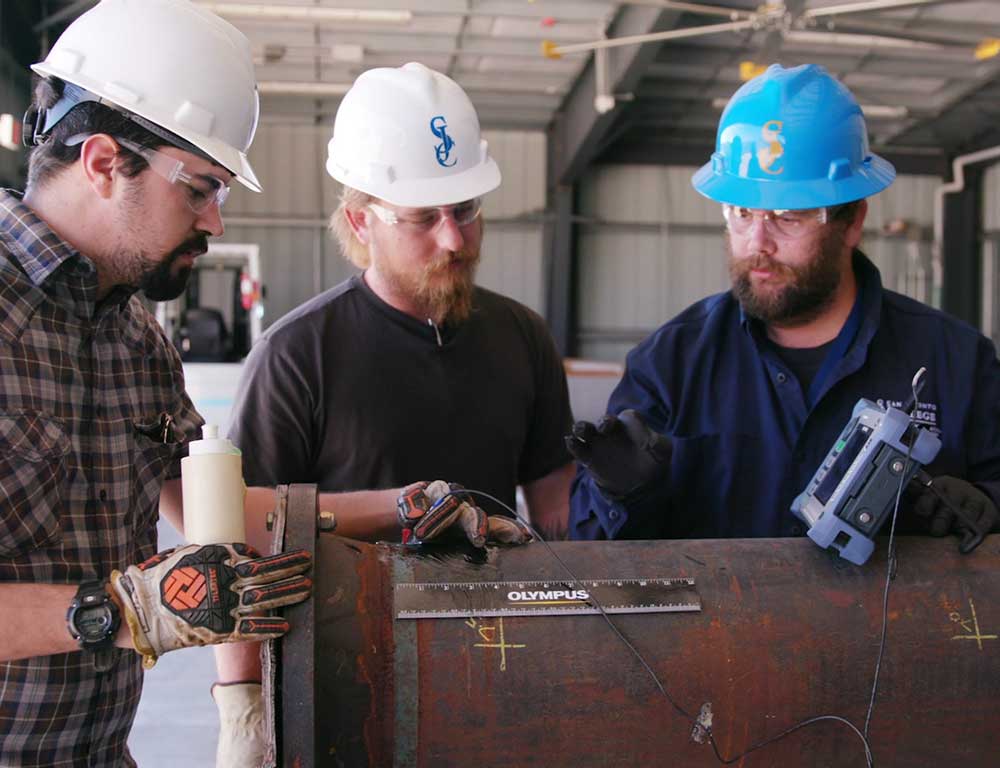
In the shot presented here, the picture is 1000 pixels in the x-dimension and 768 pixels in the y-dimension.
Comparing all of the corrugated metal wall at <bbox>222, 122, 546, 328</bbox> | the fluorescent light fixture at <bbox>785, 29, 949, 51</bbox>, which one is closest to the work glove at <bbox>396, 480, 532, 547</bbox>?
the fluorescent light fixture at <bbox>785, 29, 949, 51</bbox>

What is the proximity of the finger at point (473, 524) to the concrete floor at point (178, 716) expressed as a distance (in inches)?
105

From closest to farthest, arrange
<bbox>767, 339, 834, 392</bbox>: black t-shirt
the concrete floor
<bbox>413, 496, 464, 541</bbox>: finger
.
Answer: <bbox>413, 496, 464, 541</bbox>: finger < <bbox>767, 339, 834, 392</bbox>: black t-shirt < the concrete floor

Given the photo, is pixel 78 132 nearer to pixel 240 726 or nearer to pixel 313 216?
pixel 240 726

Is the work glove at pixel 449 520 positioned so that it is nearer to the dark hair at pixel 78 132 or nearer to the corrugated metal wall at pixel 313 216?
the dark hair at pixel 78 132

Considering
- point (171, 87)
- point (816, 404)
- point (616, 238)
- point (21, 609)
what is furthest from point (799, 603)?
point (616, 238)

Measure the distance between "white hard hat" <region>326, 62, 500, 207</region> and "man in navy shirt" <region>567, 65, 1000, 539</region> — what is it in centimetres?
57

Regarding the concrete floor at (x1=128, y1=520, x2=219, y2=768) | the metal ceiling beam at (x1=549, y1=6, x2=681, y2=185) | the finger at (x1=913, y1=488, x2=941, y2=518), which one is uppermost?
the metal ceiling beam at (x1=549, y1=6, x2=681, y2=185)

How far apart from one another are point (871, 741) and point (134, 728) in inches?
132

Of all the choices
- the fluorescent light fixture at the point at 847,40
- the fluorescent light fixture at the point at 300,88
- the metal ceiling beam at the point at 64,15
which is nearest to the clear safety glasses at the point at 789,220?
the fluorescent light fixture at the point at 847,40

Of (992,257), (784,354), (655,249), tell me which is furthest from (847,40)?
(784,354)

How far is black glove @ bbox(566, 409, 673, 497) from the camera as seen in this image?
1697mm

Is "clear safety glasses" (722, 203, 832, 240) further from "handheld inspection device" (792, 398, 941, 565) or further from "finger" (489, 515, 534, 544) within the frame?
"finger" (489, 515, 534, 544)

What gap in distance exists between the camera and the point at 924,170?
43.3ft

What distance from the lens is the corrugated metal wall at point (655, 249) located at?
1303 cm
